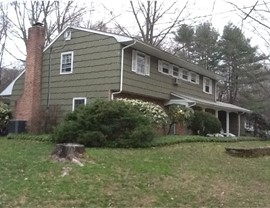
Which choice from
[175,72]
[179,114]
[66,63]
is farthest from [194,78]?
[66,63]

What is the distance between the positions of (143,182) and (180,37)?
34.6m

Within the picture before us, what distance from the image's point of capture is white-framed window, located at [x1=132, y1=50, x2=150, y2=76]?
64.6 feet

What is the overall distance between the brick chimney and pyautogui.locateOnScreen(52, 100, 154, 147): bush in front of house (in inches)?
249

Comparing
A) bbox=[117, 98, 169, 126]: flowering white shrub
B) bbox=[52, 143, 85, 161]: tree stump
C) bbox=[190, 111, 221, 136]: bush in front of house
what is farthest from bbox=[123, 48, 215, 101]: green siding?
bbox=[52, 143, 85, 161]: tree stump

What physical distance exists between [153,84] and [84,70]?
→ 3824mm

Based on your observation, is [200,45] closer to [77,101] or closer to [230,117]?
[230,117]

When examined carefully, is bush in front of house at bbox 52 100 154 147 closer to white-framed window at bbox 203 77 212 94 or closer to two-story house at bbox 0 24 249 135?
two-story house at bbox 0 24 249 135

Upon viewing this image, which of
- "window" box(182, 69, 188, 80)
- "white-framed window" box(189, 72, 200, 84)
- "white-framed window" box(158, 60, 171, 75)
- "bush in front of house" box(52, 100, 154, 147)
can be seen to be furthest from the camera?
"white-framed window" box(189, 72, 200, 84)

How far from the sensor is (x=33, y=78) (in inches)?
814

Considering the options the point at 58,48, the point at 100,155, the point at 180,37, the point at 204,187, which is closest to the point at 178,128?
the point at 58,48

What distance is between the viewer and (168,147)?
14727 millimetres

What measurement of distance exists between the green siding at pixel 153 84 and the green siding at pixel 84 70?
2.27 feet

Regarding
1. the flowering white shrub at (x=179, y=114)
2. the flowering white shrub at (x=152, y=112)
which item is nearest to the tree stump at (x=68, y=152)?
the flowering white shrub at (x=152, y=112)

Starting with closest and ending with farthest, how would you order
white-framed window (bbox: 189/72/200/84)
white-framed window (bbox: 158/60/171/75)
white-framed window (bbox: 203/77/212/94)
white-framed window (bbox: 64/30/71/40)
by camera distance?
white-framed window (bbox: 64/30/71/40) < white-framed window (bbox: 158/60/171/75) < white-framed window (bbox: 189/72/200/84) < white-framed window (bbox: 203/77/212/94)
